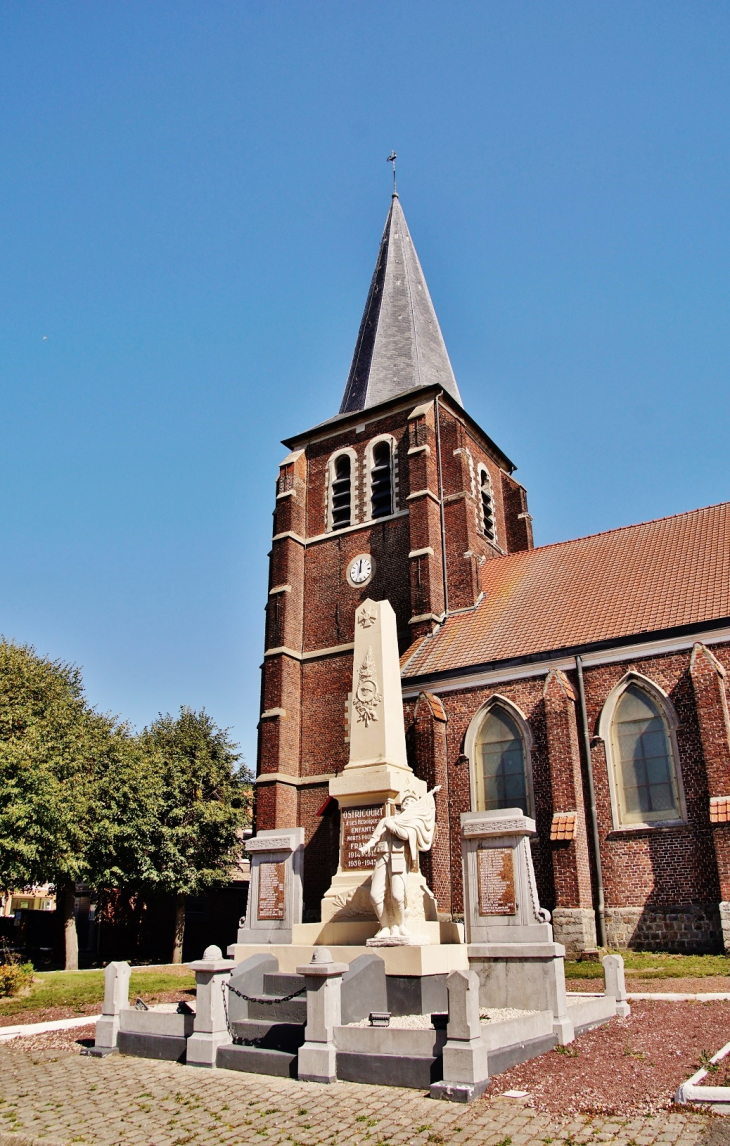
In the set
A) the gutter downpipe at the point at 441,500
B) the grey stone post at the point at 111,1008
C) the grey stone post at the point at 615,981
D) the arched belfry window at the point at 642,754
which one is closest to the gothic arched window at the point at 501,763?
the arched belfry window at the point at 642,754

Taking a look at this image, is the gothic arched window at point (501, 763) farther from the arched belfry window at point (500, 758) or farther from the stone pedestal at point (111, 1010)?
the stone pedestal at point (111, 1010)

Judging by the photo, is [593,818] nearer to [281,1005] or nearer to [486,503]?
[281,1005]

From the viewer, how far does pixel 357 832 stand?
39.5 ft

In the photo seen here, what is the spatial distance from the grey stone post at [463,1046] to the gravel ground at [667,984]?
263 inches

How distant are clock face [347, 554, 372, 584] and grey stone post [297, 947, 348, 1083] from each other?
1983 cm

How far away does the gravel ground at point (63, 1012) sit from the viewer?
1373 centimetres

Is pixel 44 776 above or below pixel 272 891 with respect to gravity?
above

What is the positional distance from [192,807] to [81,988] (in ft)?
31.0

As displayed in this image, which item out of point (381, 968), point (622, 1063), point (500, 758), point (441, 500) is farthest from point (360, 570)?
point (622, 1063)

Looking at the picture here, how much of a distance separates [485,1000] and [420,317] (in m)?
29.5

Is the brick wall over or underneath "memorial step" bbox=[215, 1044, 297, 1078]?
over

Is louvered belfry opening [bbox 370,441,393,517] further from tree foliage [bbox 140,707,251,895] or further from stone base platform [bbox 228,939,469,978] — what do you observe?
stone base platform [bbox 228,939,469,978]

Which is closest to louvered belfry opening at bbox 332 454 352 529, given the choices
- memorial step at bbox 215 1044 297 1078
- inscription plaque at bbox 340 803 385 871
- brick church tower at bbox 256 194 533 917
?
brick church tower at bbox 256 194 533 917

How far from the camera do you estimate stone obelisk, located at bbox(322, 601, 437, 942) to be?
11.5 metres
